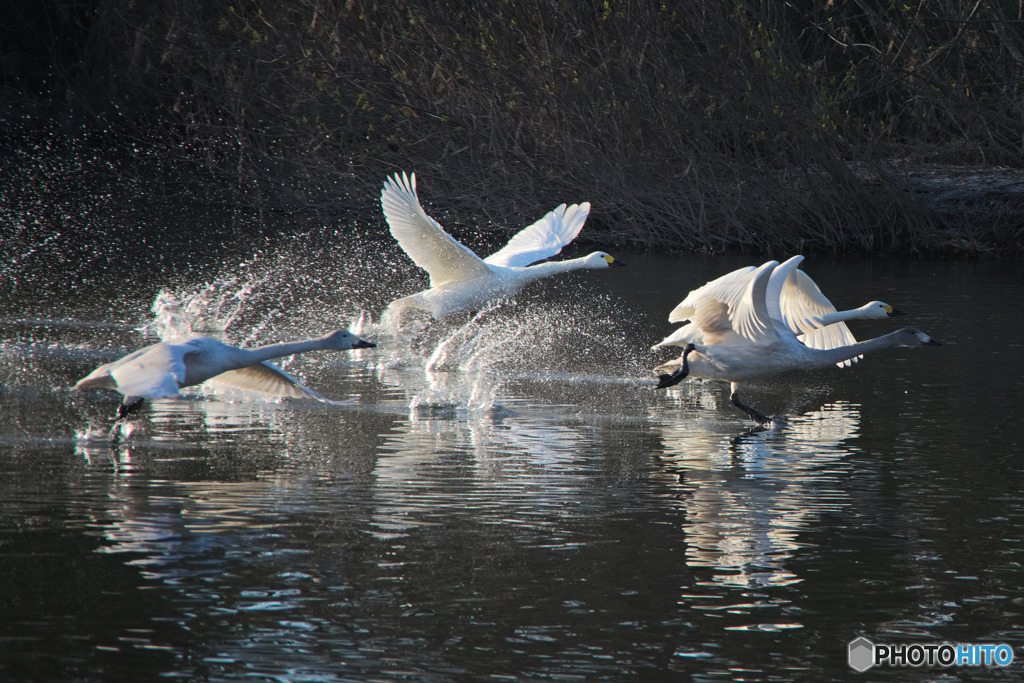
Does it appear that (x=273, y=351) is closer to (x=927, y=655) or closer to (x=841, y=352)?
(x=841, y=352)

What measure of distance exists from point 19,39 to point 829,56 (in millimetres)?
18350

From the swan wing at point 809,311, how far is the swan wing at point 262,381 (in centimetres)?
432

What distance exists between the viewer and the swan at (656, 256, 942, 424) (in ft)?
29.1

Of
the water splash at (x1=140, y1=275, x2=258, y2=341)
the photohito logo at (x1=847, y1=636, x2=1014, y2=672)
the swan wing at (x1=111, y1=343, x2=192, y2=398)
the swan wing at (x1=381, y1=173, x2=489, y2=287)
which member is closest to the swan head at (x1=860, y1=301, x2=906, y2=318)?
the swan wing at (x1=381, y1=173, x2=489, y2=287)

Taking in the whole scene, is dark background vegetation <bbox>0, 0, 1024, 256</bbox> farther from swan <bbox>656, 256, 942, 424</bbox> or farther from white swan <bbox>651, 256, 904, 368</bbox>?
swan <bbox>656, 256, 942, 424</bbox>

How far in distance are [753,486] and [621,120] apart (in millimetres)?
14377

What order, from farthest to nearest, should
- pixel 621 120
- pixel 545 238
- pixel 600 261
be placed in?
pixel 621 120
pixel 545 238
pixel 600 261

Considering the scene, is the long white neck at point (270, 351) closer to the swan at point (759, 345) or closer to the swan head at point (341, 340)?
the swan head at point (341, 340)

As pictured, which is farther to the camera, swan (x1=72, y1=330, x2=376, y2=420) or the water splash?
the water splash

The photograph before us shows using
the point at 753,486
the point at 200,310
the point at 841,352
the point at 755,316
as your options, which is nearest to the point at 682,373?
the point at 755,316

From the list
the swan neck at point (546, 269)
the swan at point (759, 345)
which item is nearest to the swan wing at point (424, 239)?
the swan neck at point (546, 269)

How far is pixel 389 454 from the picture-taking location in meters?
7.57

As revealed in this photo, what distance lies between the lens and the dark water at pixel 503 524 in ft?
15.4

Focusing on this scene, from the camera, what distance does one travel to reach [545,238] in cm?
1374
